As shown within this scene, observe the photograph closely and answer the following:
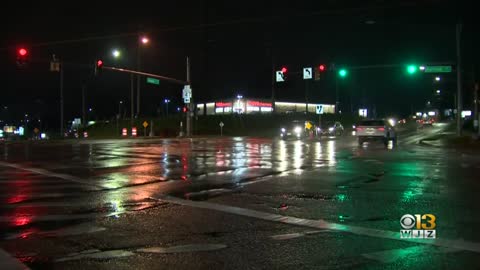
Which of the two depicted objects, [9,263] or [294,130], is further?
[294,130]

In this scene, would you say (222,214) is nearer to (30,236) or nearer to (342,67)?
(30,236)

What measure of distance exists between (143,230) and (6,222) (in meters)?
2.55

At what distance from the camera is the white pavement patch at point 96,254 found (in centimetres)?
654

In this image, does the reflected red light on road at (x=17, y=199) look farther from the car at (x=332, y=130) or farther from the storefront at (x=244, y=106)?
the storefront at (x=244, y=106)

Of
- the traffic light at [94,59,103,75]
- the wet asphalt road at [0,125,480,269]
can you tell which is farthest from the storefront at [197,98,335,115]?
the wet asphalt road at [0,125,480,269]

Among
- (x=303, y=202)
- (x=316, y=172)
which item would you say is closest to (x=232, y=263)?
(x=303, y=202)

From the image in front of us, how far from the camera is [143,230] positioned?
319 inches

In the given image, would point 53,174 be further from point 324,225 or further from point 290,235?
point 290,235

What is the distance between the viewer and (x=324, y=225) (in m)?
8.39

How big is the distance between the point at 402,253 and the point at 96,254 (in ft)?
13.1

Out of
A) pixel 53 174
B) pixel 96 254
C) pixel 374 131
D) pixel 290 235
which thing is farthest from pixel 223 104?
pixel 96 254

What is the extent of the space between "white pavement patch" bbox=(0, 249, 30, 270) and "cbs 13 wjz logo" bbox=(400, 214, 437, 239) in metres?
5.20

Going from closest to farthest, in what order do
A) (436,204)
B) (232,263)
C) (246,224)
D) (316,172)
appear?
(232,263) → (246,224) → (436,204) → (316,172)

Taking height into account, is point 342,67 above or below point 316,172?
above
